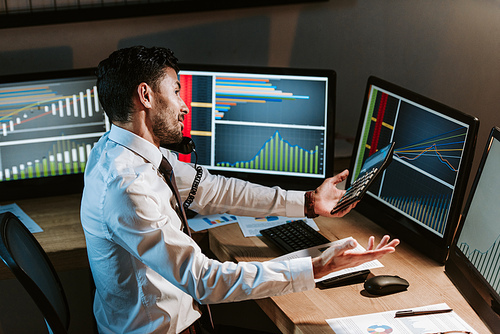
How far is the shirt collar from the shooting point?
1481 mm

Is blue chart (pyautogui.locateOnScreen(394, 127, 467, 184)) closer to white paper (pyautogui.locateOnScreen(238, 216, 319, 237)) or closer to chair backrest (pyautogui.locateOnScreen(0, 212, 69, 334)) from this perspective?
white paper (pyautogui.locateOnScreen(238, 216, 319, 237))

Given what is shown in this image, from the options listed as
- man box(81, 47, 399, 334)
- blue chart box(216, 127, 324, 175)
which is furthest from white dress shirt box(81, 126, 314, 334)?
blue chart box(216, 127, 324, 175)

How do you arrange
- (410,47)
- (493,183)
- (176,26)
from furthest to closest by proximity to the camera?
1. (410,47)
2. (176,26)
3. (493,183)

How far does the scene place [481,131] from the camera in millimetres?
2980

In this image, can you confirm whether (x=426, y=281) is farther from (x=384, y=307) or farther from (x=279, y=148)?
(x=279, y=148)

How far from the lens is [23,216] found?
202 centimetres

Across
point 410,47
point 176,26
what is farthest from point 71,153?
point 410,47

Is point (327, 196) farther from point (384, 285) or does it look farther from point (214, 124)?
point (214, 124)

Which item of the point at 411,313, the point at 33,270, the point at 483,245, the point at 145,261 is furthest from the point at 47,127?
the point at 483,245

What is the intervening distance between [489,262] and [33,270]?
1125mm

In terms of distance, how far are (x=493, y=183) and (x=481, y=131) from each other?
1.70 metres

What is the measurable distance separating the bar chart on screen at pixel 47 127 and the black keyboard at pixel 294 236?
79 centimetres

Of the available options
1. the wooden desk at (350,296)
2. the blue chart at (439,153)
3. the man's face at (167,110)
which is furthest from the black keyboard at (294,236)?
the man's face at (167,110)

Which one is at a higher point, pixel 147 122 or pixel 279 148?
pixel 147 122
